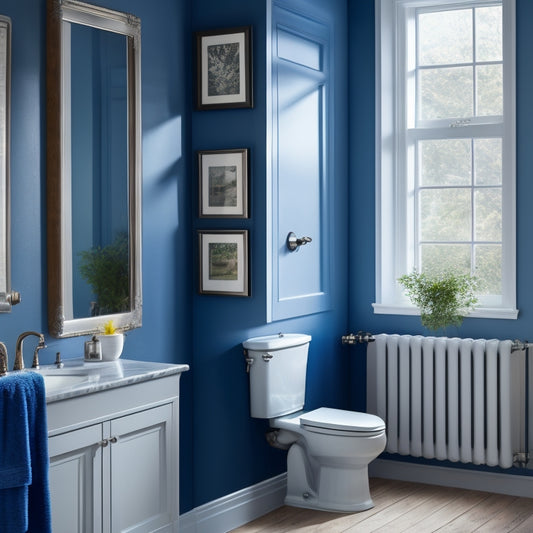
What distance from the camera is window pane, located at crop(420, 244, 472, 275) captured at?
14.8 ft

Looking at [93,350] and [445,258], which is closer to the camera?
[93,350]

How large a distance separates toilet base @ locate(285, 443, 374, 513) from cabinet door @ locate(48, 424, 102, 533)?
1.41 meters

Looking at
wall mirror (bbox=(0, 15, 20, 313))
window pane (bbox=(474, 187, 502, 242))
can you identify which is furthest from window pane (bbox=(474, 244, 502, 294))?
wall mirror (bbox=(0, 15, 20, 313))

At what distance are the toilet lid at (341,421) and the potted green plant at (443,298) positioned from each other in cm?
64

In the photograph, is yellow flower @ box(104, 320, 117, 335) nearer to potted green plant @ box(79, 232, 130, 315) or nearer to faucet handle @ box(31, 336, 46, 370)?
potted green plant @ box(79, 232, 130, 315)

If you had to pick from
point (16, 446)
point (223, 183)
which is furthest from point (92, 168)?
point (16, 446)

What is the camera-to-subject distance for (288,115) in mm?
3953

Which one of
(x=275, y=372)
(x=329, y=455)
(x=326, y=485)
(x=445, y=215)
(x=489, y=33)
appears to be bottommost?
(x=326, y=485)

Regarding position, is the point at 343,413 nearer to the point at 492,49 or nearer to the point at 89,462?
the point at 89,462

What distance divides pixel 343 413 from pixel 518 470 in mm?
972

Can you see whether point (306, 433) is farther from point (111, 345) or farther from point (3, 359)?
point (3, 359)

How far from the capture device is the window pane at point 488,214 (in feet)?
14.5

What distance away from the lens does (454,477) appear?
14.5 ft

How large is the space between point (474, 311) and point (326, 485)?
1168mm
